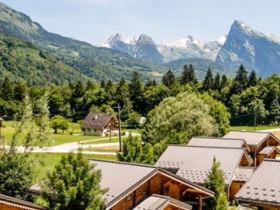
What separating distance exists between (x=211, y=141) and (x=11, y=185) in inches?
916

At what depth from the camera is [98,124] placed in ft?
408

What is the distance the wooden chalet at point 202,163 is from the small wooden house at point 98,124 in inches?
3313

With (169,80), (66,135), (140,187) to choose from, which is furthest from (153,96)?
(140,187)

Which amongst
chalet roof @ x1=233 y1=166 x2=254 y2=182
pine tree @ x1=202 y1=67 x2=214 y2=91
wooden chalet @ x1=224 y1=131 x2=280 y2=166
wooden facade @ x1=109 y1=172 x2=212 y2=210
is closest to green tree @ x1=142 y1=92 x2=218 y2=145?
wooden chalet @ x1=224 y1=131 x2=280 y2=166

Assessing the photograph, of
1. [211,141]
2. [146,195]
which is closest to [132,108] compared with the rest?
[211,141]

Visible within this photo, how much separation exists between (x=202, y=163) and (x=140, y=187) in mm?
12196

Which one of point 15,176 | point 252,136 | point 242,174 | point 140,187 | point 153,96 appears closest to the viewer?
point 140,187

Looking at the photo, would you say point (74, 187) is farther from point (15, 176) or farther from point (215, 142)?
point (215, 142)

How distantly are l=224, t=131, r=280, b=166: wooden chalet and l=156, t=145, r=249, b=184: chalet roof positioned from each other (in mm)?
14900

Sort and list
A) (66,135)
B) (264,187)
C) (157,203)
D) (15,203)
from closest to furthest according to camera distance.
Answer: (264,187), (15,203), (157,203), (66,135)

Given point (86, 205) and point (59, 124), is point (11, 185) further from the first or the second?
point (59, 124)

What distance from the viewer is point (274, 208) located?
1794cm

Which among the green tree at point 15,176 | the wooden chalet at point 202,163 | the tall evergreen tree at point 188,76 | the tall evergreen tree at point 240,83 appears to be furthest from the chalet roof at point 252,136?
the tall evergreen tree at point 188,76

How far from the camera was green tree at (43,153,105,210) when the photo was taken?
23141 millimetres
